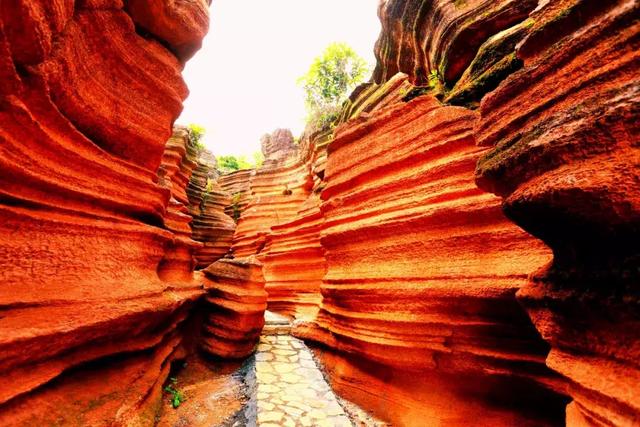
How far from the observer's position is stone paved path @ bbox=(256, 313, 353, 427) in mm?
4062

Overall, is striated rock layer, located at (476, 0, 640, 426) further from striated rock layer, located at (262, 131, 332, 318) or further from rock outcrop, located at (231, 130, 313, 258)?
rock outcrop, located at (231, 130, 313, 258)

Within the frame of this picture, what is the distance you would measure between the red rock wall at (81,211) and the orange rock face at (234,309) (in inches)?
59.1

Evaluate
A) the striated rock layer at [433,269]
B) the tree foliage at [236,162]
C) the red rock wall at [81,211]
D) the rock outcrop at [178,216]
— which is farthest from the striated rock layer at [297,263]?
the tree foliage at [236,162]

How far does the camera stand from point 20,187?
2.76m

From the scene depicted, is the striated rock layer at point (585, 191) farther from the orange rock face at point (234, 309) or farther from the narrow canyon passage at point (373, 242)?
the orange rock face at point (234, 309)

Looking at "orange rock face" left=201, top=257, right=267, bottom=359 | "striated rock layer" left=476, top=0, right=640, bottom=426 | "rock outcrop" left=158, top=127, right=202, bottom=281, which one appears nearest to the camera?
"striated rock layer" left=476, top=0, right=640, bottom=426

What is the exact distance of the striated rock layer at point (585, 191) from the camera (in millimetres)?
1481

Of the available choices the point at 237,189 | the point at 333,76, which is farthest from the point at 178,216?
the point at 333,76

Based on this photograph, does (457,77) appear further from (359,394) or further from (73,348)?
(73,348)

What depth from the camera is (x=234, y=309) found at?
6238 mm

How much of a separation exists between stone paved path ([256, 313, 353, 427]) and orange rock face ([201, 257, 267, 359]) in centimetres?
57

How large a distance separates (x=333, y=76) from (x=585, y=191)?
2257cm

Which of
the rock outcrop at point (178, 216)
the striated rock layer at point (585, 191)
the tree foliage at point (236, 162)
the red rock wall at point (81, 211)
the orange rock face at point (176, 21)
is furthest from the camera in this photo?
the tree foliage at point (236, 162)

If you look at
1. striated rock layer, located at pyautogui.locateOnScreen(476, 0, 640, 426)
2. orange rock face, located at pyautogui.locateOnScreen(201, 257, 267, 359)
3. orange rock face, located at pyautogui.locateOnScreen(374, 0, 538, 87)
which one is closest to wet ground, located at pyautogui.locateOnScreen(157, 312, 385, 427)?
orange rock face, located at pyautogui.locateOnScreen(201, 257, 267, 359)
